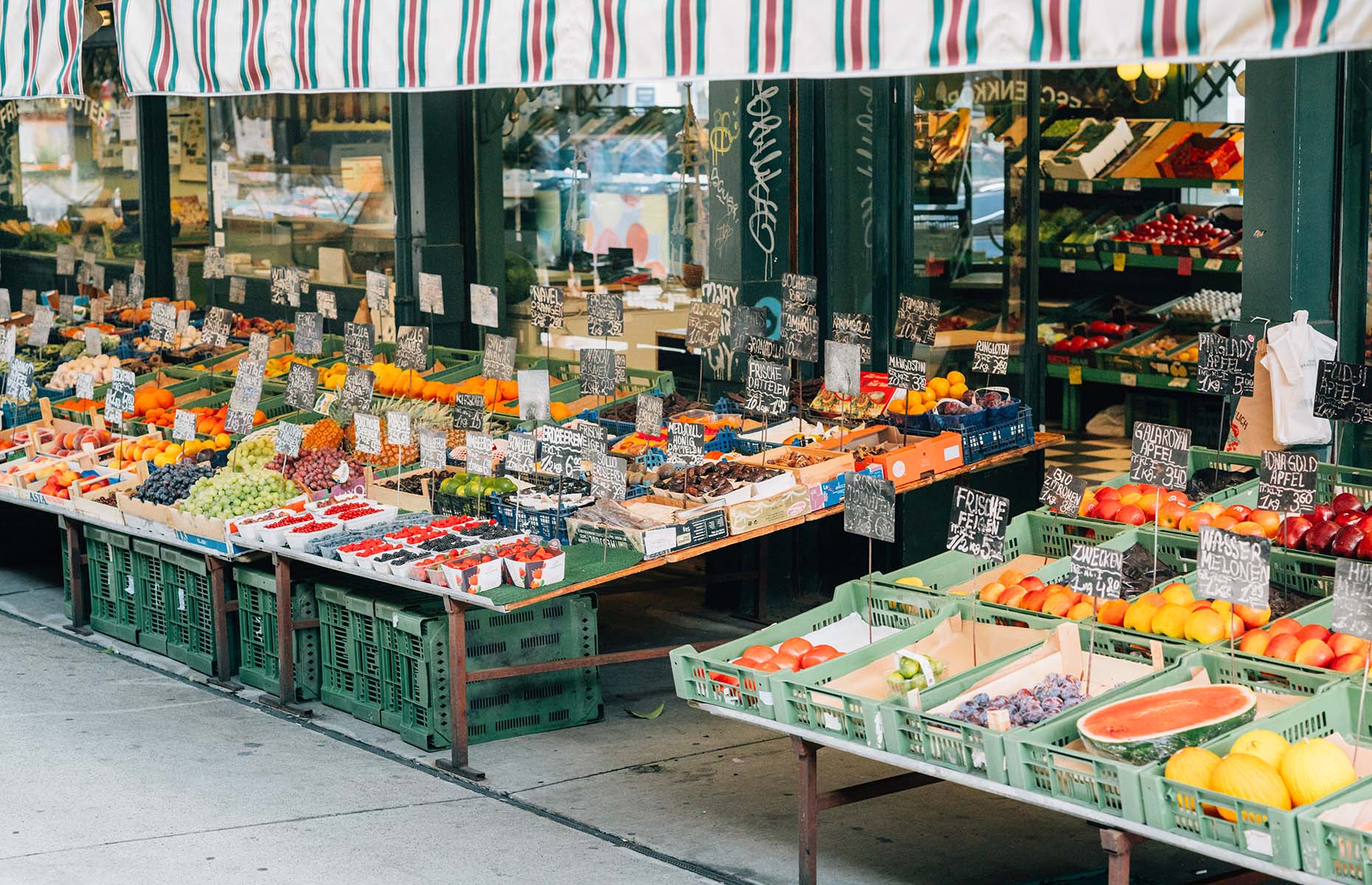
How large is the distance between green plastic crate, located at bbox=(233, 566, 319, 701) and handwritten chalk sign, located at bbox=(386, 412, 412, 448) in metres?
0.83

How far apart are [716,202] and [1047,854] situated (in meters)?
5.02

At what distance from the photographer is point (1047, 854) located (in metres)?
5.91

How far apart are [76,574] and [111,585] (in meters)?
0.24

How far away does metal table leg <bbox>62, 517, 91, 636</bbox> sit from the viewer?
29.2 ft

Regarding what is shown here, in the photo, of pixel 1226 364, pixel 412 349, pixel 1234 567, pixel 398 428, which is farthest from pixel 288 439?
pixel 1234 567

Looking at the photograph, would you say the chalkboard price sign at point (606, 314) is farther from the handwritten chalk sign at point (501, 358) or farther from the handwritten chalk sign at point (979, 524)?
the handwritten chalk sign at point (979, 524)

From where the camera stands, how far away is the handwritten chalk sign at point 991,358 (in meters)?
8.02

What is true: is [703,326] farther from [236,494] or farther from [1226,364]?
[1226,364]

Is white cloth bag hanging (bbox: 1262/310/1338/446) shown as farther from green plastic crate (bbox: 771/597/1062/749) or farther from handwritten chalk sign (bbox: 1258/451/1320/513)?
green plastic crate (bbox: 771/597/1062/749)

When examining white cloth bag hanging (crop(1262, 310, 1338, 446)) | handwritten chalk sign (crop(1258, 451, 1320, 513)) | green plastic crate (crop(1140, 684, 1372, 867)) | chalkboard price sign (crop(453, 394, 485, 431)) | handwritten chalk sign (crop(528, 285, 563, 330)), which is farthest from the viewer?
handwritten chalk sign (crop(528, 285, 563, 330))

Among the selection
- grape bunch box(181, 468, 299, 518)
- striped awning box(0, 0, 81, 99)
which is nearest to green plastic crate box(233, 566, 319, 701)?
grape bunch box(181, 468, 299, 518)

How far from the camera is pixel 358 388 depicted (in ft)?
28.3

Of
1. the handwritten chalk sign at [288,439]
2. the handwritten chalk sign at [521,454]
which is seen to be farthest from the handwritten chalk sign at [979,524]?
the handwritten chalk sign at [288,439]

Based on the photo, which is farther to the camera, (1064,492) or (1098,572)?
(1064,492)
